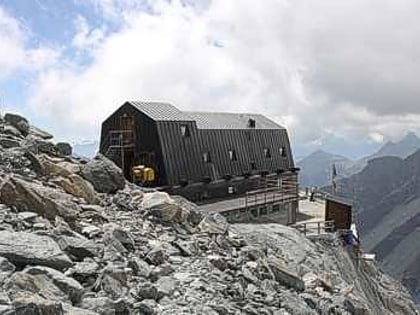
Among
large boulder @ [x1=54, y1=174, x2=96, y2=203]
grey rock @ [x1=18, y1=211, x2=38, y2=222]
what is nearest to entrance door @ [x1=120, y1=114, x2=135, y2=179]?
large boulder @ [x1=54, y1=174, x2=96, y2=203]

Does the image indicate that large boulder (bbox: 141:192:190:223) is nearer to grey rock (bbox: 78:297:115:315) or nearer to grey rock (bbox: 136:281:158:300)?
grey rock (bbox: 136:281:158:300)

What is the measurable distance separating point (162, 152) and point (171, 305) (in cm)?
3117

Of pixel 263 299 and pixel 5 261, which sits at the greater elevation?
pixel 5 261

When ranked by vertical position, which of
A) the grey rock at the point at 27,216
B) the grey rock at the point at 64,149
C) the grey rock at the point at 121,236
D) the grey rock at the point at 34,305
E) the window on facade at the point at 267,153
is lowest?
the grey rock at the point at 34,305

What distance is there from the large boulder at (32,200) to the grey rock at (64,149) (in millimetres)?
7954

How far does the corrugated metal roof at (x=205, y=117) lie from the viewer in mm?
44656

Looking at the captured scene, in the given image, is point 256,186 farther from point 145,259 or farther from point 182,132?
point 145,259

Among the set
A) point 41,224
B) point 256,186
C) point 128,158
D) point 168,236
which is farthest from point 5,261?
point 256,186

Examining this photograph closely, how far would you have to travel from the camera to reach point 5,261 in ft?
34.4

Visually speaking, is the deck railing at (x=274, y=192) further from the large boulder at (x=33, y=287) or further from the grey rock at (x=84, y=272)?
the large boulder at (x=33, y=287)

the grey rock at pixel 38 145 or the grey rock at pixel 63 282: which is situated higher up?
the grey rock at pixel 38 145

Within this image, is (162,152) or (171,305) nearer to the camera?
(171,305)

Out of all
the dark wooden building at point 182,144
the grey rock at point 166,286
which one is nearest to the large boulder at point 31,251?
the grey rock at point 166,286

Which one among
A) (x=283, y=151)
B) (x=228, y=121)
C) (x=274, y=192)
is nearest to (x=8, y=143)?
(x=274, y=192)
